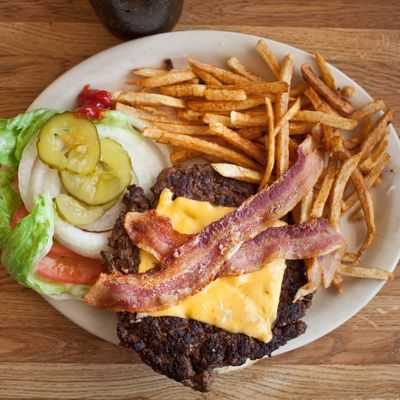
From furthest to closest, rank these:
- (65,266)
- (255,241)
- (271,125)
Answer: (65,266) < (271,125) < (255,241)

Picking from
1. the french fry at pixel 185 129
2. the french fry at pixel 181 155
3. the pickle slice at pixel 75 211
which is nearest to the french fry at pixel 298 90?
the french fry at pixel 185 129

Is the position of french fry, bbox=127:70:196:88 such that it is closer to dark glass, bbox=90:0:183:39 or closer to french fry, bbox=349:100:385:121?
dark glass, bbox=90:0:183:39

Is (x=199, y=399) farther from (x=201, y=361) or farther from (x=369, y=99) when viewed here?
(x=369, y=99)

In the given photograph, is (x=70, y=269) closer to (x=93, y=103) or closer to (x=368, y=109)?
(x=93, y=103)

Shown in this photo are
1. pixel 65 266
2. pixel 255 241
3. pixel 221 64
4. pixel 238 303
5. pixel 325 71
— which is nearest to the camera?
pixel 238 303

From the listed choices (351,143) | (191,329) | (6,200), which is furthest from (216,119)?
(6,200)

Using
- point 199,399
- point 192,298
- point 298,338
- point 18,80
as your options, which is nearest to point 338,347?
point 298,338
